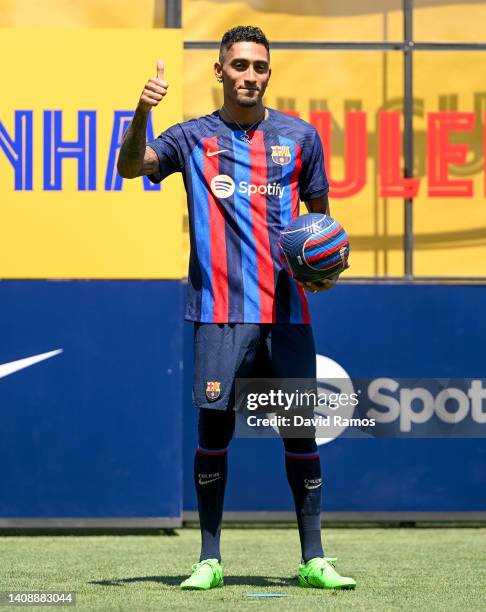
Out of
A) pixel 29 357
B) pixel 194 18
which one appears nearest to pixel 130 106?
pixel 194 18

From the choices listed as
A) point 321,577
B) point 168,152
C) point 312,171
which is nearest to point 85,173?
point 168,152

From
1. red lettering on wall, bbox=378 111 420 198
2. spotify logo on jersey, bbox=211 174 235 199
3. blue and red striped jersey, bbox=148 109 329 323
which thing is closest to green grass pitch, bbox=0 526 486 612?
blue and red striped jersey, bbox=148 109 329 323

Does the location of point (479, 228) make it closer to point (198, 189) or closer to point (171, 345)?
point (171, 345)

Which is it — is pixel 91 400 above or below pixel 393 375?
below

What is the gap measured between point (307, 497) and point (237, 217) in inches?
44.1

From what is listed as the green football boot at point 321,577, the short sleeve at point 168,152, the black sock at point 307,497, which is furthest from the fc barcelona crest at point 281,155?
the green football boot at point 321,577

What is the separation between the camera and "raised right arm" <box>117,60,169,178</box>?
4.83 meters

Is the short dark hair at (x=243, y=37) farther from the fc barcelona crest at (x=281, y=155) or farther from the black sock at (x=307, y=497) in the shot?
the black sock at (x=307, y=497)

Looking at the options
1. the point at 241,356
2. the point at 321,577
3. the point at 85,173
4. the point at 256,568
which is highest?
the point at 85,173

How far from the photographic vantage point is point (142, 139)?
4977 millimetres

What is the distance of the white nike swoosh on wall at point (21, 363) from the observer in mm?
7531

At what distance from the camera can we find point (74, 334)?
24.8 ft

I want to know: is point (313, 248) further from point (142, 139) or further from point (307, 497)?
point (307, 497)

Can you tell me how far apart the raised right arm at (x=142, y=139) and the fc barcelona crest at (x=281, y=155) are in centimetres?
46
